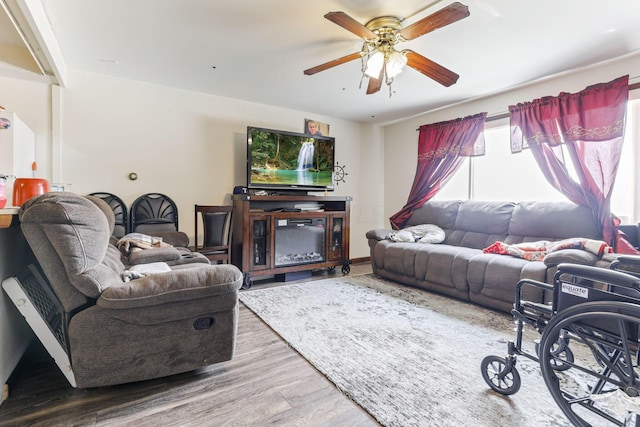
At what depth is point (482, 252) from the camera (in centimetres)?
299

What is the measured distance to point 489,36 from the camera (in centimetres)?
230

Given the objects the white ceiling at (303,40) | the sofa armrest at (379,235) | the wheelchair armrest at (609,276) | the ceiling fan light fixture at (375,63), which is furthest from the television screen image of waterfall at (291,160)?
the wheelchair armrest at (609,276)

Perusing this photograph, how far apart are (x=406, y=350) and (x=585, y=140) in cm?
259

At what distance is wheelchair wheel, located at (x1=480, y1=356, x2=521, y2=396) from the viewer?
1448mm

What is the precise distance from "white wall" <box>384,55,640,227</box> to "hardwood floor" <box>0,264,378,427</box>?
3.51 meters

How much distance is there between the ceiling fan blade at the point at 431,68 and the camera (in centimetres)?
217

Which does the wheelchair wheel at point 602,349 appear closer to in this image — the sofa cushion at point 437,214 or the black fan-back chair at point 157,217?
the sofa cushion at point 437,214

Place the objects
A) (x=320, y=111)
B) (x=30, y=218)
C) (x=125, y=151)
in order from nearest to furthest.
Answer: (x=30, y=218)
(x=125, y=151)
(x=320, y=111)

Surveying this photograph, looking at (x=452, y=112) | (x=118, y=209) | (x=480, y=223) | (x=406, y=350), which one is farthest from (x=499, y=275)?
(x=118, y=209)

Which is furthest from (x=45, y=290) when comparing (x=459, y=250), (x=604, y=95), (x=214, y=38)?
(x=604, y=95)

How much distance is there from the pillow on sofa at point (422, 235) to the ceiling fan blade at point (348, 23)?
2.28 m

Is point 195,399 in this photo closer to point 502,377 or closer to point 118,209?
point 502,377

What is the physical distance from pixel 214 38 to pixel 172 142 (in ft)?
4.94

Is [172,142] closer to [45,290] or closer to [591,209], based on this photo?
[45,290]
